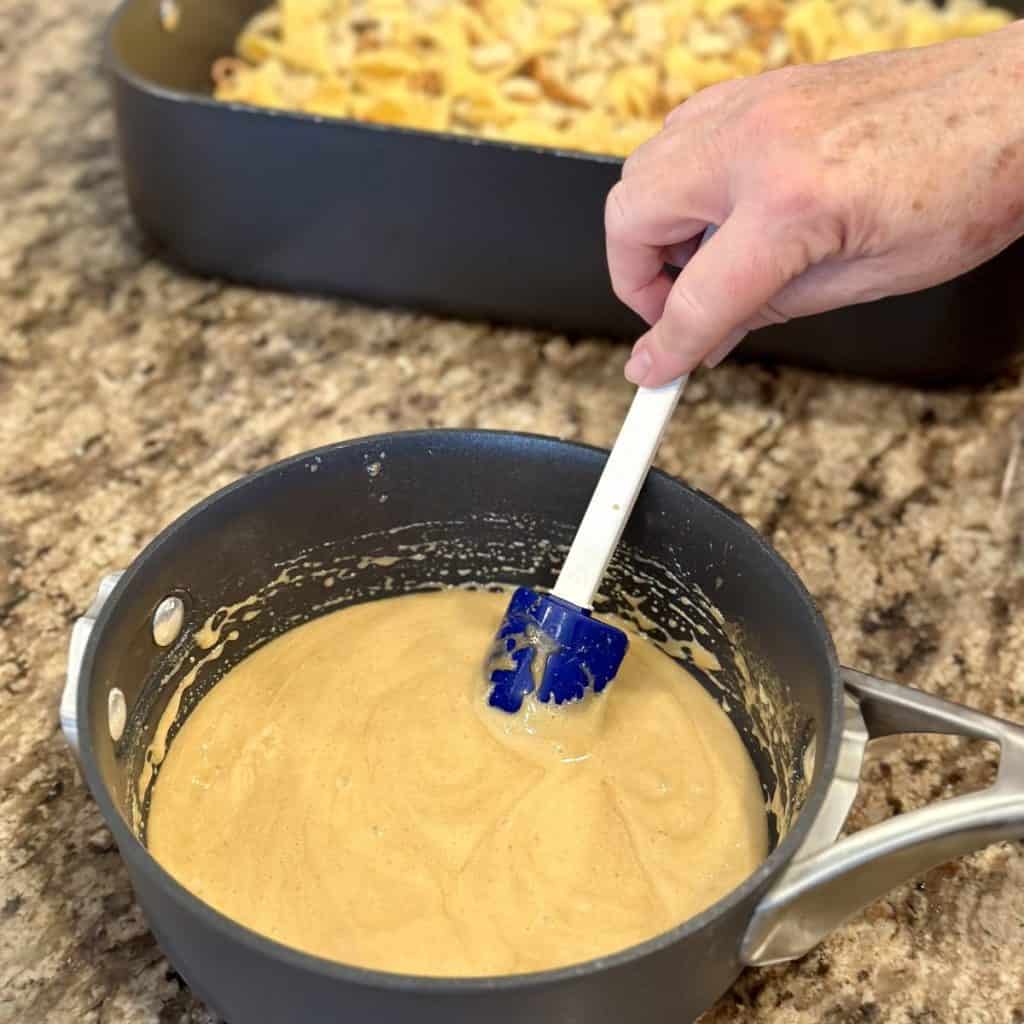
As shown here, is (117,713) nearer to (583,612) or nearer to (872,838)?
(583,612)

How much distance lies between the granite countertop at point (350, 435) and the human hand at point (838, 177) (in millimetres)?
377

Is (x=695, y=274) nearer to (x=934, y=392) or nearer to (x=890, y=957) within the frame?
(x=890, y=957)

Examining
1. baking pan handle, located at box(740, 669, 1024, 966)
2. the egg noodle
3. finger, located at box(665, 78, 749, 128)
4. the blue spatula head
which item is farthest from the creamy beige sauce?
the egg noodle

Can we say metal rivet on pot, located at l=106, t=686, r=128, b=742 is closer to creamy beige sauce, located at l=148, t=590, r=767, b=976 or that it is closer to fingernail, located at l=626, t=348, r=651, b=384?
creamy beige sauce, located at l=148, t=590, r=767, b=976

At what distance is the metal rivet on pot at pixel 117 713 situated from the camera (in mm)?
833

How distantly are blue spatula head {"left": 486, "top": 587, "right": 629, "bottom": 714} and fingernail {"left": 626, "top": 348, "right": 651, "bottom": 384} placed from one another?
17cm

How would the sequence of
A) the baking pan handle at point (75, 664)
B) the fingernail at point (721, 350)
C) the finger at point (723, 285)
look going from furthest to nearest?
the fingernail at point (721, 350) < the finger at point (723, 285) < the baking pan handle at point (75, 664)

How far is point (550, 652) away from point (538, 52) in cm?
94

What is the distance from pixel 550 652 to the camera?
0.97 metres

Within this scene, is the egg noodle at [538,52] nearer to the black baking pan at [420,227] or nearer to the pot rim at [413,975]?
the black baking pan at [420,227]

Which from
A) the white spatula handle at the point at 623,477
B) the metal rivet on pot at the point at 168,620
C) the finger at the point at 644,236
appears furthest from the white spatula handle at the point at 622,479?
the metal rivet on pot at the point at 168,620

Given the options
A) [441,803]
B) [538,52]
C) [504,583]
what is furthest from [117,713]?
[538,52]

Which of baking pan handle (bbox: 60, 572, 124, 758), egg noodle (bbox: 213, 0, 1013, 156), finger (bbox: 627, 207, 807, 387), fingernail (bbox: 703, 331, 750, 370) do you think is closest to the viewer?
baking pan handle (bbox: 60, 572, 124, 758)

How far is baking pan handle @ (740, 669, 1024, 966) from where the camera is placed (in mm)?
710
